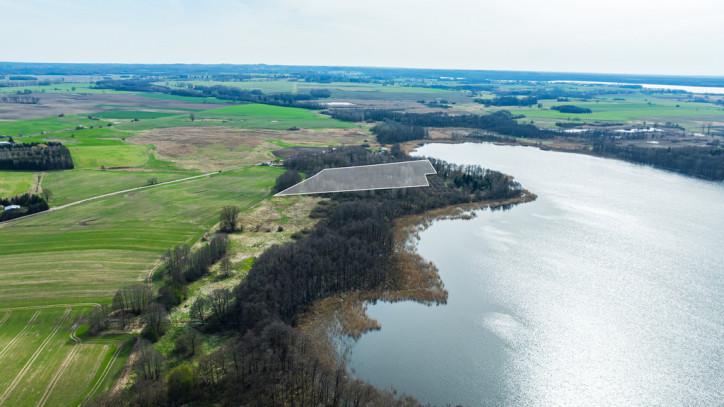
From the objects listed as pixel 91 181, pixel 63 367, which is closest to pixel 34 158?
pixel 91 181

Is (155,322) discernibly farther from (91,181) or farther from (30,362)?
(91,181)

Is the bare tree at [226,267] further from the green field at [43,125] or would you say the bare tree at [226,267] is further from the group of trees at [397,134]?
the green field at [43,125]

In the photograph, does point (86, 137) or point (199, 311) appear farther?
point (86, 137)

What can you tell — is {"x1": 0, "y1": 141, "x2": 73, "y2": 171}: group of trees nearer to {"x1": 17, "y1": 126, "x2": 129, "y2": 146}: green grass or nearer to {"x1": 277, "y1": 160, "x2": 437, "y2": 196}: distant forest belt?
{"x1": 17, "y1": 126, "x2": 129, "y2": 146}: green grass

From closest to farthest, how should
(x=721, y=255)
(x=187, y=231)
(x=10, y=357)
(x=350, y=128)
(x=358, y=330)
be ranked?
(x=10, y=357) < (x=358, y=330) < (x=721, y=255) < (x=187, y=231) < (x=350, y=128)

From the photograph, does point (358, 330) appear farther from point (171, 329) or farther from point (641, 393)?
point (641, 393)

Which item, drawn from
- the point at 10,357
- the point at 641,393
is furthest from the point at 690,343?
the point at 10,357

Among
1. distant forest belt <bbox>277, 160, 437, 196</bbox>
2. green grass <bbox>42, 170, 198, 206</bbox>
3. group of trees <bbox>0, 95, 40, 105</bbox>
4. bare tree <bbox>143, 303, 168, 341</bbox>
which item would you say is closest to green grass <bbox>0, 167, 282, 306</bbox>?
green grass <bbox>42, 170, 198, 206</bbox>
